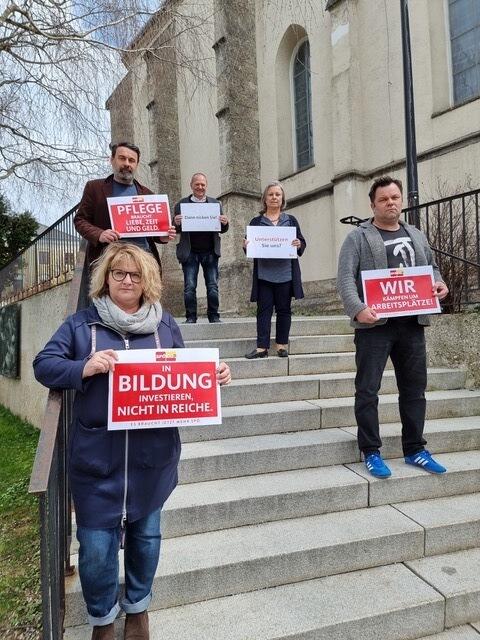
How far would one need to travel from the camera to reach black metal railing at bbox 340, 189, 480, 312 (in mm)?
5160

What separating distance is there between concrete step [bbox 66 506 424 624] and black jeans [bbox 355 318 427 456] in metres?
0.59

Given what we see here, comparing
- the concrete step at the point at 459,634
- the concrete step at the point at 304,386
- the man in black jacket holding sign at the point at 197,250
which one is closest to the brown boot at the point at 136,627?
the concrete step at the point at 459,634

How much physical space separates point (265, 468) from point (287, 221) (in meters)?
2.47

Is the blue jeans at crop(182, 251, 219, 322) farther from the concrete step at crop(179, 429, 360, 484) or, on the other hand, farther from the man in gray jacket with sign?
the man in gray jacket with sign

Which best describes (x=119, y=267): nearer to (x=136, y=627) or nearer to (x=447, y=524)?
(x=136, y=627)

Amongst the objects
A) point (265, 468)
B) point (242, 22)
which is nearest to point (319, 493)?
point (265, 468)

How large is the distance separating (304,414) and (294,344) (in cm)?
128

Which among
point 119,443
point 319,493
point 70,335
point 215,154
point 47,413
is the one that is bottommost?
point 319,493

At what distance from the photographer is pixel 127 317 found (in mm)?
1945

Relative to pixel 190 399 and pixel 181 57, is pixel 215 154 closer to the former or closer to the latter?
pixel 181 57

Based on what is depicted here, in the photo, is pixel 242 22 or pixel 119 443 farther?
pixel 242 22

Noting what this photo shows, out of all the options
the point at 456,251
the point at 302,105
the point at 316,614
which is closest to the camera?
the point at 316,614

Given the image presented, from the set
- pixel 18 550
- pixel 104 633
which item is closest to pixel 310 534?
pixel 104 633

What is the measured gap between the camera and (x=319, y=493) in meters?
2.96
